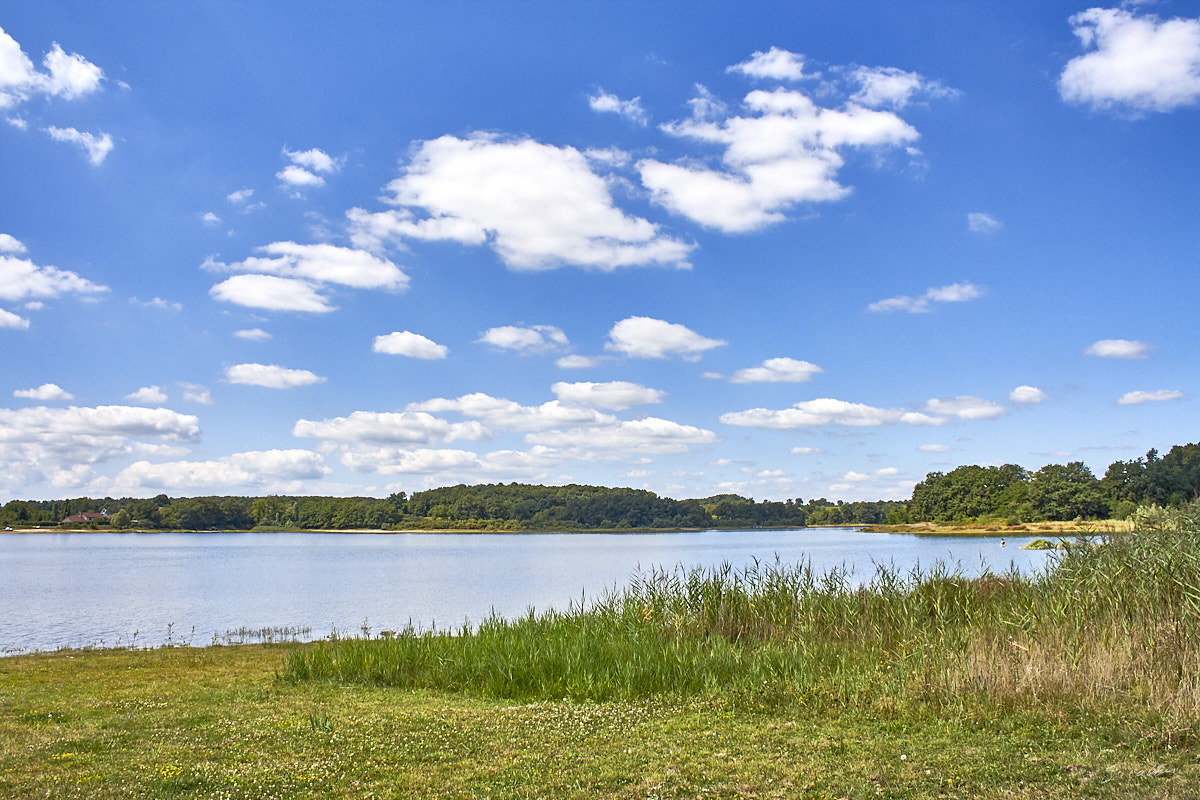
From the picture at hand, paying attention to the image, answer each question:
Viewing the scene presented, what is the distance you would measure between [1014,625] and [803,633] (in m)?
3.16

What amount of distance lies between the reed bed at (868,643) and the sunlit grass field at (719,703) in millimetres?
48

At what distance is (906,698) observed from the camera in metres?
9.16

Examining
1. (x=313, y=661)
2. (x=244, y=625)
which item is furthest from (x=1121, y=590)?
(x=244, y=625)

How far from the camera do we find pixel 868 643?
476 inches

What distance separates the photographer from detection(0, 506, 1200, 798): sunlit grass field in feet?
22.4

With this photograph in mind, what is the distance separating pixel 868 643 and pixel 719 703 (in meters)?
3.40

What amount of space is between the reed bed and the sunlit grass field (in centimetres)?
5

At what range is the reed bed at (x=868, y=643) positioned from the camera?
9070mm

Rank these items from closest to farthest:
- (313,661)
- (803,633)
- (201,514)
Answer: (803,633)
(313,661)
(201,514)

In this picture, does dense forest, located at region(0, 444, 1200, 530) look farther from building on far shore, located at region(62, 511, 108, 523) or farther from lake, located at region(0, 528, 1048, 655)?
lake, located at region(0, 528, 1048, 655)

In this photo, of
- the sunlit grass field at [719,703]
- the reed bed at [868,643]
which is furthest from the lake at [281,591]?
the sunlit grass field at [719,703]

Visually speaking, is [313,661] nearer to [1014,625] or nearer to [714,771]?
[714,771]

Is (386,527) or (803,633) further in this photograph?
(386,527)

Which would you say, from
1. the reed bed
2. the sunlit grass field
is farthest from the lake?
the sunlit grass field
